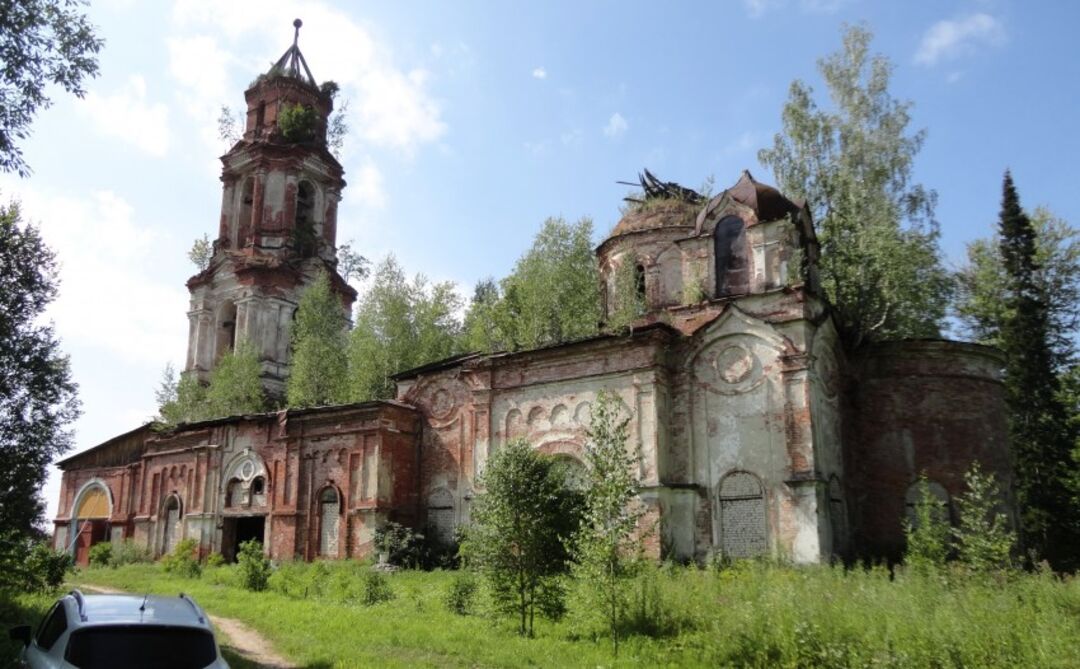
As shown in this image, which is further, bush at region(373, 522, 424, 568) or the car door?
bush at region(373, 522, 424, 568)

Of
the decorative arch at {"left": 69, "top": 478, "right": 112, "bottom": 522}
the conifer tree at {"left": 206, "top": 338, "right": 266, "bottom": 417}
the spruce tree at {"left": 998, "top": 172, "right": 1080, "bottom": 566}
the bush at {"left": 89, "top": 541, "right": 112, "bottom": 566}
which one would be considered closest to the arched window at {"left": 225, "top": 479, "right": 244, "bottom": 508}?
the bush at {"left": 89, "top": 541, "right": 112, "bottom": 566}

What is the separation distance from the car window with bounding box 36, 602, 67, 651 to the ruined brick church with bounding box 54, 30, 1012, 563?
1401 cm

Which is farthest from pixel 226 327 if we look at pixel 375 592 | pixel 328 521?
pixel 375 592

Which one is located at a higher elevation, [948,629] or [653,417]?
[653,417]

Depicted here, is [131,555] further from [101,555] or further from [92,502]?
[92,502]

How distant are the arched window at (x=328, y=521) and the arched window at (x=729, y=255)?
13.8 m

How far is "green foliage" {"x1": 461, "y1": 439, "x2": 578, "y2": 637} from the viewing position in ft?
50.3

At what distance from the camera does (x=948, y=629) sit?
36.9 ft

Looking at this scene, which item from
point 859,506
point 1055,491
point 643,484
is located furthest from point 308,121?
point 1055,491

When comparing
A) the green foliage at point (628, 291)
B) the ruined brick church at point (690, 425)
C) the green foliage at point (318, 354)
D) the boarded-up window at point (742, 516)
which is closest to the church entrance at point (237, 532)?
the ruined brick church at point (690, 425)

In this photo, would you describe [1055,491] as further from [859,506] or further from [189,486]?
[189,486]

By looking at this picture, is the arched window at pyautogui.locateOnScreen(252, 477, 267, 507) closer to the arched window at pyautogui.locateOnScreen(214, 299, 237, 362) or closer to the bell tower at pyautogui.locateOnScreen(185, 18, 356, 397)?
the bell tower at pyautogui.locateOnScreen(185, 18, 356, 397)

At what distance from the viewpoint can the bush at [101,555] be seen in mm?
32116

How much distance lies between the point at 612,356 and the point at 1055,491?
16.3 meters
